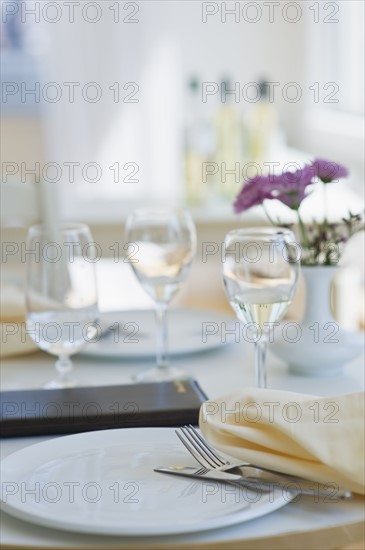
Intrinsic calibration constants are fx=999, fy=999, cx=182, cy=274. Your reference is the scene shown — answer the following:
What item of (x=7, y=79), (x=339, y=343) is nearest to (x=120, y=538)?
(x=339, y=343)

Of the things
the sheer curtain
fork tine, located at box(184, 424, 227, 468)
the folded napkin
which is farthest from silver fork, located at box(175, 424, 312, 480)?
the sheer curtain

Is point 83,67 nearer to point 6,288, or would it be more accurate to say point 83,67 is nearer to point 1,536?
point 6,288

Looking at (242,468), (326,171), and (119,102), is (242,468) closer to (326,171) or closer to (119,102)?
(326,171)

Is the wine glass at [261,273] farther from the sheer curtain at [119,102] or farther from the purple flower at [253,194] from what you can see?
the sheer curtain at [119,102]

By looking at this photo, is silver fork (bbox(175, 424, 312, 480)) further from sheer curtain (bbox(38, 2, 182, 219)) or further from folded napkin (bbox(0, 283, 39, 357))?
sheer curtain (bbox(38, 2, 182, 219))

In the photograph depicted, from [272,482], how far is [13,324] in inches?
23.2

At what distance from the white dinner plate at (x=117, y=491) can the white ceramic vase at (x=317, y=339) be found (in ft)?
0.91

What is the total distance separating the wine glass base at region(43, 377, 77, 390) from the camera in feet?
3.40

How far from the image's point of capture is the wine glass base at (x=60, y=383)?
103cm

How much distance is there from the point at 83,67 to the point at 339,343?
207cm

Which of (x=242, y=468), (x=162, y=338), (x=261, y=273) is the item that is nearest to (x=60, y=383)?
(x=162, y=338)

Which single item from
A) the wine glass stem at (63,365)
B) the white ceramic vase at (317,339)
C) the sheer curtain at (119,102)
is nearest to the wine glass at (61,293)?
the wine glass stem at (63,365)

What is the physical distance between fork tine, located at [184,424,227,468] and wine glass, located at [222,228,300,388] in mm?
168

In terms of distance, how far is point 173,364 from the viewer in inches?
44.8
